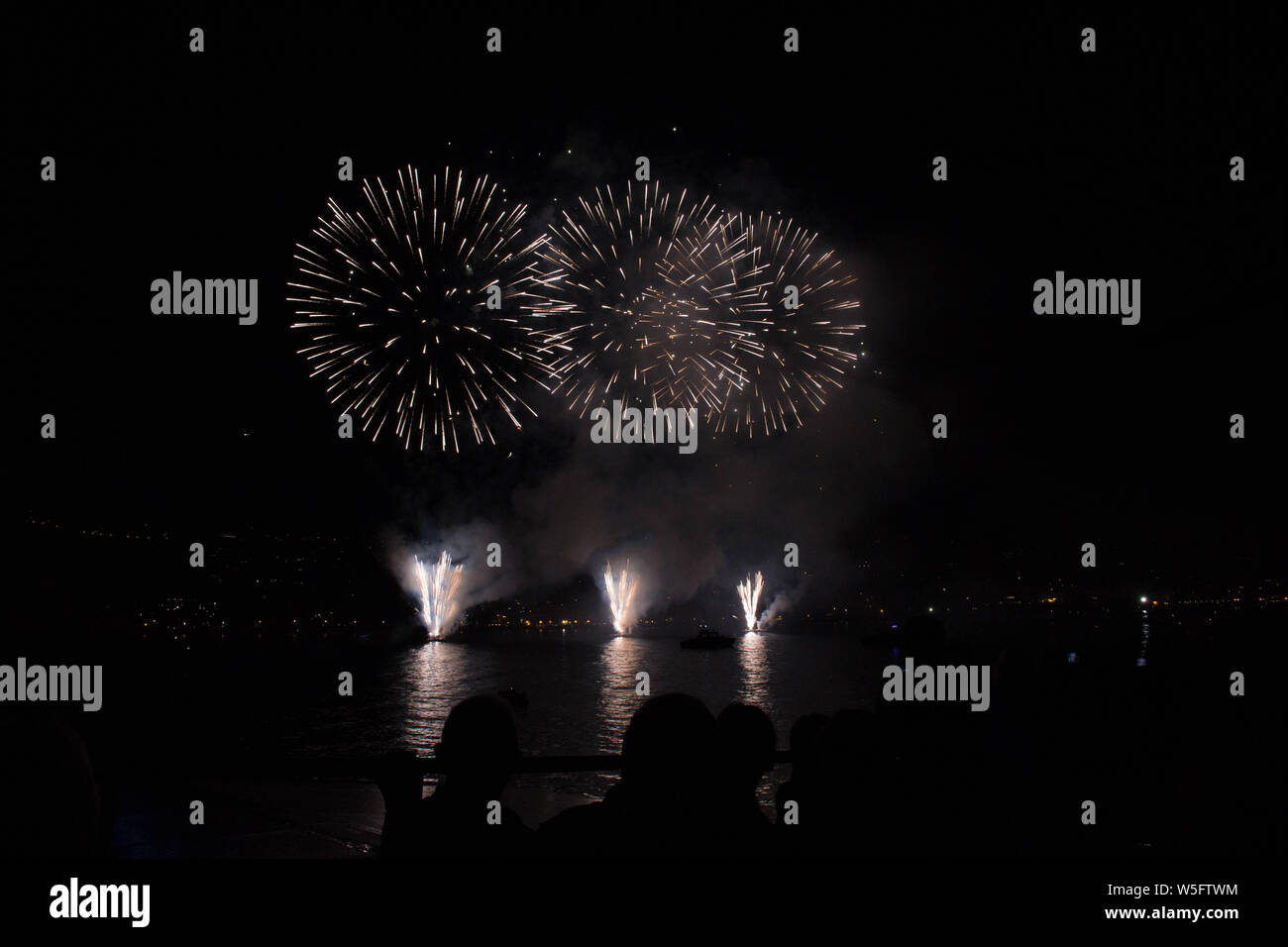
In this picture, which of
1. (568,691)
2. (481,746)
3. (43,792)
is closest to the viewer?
(43,792)

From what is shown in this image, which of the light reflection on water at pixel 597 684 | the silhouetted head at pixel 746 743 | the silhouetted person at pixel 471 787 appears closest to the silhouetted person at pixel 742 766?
the silhouetted head at pixel 746 743

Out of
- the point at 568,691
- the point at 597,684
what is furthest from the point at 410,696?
the point at 597,684

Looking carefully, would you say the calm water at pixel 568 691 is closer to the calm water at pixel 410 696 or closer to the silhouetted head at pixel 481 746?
the calm water at pixel 410 696

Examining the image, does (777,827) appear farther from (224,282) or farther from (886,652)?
(886,652)
